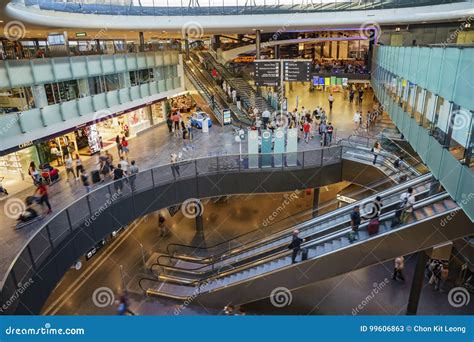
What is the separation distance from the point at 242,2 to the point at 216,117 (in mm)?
8603

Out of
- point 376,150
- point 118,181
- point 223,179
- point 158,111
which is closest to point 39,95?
point 118,181

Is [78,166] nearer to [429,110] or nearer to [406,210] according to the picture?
[406,210]

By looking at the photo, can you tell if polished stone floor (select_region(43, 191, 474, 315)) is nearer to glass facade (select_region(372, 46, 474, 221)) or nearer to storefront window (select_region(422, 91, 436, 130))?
glass facade (select_region(372, 46, 474, 221))

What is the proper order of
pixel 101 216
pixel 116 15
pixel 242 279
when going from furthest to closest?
pixel 116 15 < pixel 242 279 < pixel 101 216

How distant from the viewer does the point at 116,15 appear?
20.8 metres

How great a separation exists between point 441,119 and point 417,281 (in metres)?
6.29

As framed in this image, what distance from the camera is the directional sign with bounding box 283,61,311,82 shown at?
1844cm

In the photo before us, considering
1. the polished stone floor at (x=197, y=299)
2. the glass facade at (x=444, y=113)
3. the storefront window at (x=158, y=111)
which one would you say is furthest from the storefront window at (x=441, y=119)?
the storefront window at (x=158, y=111)

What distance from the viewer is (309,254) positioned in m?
12.1

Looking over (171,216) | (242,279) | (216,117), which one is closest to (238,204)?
(171,216)

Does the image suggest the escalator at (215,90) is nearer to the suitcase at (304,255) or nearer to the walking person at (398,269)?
the walking person at (398,269)

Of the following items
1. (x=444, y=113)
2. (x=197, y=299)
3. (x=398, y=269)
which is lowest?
(x=197, y=299)

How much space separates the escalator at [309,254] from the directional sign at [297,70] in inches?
322

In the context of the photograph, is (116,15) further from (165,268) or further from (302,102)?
(302,102)
